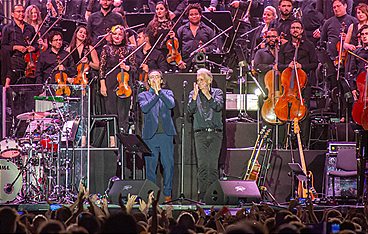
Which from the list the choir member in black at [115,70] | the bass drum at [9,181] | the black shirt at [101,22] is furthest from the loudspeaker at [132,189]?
the black shirt at [101,22]

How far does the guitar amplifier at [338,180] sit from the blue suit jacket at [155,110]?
241cm

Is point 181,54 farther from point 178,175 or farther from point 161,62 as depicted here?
point 178,175

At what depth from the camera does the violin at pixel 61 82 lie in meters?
11.0

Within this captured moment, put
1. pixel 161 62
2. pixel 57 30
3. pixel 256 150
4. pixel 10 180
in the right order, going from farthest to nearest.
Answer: pixel 57 30, pixel 161 62, pixel 256 150, pixel 10 180

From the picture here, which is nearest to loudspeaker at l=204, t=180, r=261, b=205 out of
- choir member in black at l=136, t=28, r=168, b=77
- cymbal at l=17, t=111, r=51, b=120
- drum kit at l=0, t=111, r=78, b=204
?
drum kit at l=0, t=111, r=78, b=204

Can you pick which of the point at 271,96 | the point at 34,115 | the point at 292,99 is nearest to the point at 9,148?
the point at 34,115

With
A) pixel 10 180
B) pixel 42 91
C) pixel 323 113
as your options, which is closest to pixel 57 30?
pixel 42 91

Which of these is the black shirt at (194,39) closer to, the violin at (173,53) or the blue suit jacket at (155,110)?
the violin at (173,53)

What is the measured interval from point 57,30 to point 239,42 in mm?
3310

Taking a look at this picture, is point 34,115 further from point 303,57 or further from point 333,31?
point 333,31

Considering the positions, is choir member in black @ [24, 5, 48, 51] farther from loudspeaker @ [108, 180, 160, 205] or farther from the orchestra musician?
loudspeaker @ [108, 180, 160, 205]

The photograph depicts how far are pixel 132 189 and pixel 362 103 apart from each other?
3.55 metres

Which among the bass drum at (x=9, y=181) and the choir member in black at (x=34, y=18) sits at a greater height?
the choir member in black at (x=34, y=18)

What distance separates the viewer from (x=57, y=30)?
535 inches
